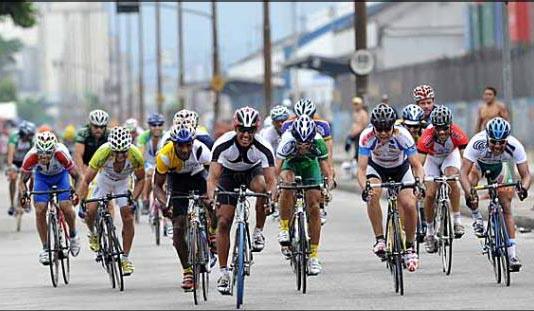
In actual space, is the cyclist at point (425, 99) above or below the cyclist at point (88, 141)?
above

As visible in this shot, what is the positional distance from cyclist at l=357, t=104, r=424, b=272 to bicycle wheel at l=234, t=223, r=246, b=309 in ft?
4.96

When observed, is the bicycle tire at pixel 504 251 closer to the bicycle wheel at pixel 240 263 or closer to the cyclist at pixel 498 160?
the cyclist at pixel 498 160

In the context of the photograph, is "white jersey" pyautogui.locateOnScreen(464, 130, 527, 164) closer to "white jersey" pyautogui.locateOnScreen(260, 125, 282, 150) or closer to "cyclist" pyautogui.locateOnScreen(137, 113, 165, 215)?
"white jersey" pyautogui.locateOnScreen(260, 125, 282, 150)

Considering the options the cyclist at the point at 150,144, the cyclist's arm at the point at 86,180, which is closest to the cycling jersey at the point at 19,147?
the cyclist at the point at 150,144

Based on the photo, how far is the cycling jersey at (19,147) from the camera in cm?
2966

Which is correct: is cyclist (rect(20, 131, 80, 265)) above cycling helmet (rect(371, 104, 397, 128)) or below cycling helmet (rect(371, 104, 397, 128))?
below

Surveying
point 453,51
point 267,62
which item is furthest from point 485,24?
point 267,62

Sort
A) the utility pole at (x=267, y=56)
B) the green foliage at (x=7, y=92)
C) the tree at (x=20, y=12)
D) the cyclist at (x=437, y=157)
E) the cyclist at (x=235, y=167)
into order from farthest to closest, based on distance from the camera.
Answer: the green foliage at (x=7, y=92)
the utility pole at (x=267, y=56)
the tree at (x=20, y=12)
the cyclist at (x=437, y=157)
the cyclist at (x=235, y=167)

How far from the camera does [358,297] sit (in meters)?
16.7

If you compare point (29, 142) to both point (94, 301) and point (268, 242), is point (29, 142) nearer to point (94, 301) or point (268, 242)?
point (268, 242)

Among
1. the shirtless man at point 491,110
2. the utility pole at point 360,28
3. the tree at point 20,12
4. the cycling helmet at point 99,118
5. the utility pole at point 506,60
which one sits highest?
the tree at point 20,12

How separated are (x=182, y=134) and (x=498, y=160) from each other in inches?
131

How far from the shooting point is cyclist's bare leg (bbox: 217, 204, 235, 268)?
17.0m

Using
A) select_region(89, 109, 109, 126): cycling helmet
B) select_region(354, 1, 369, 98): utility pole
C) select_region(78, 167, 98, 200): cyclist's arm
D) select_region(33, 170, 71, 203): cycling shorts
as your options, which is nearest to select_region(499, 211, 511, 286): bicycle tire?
select_region(78, 167, 98, 200): cyclist's arm
